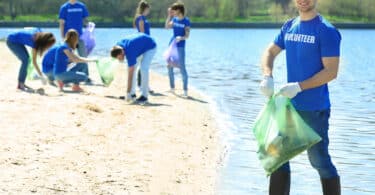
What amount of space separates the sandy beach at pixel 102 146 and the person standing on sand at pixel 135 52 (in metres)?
0.38

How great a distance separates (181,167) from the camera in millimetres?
8125

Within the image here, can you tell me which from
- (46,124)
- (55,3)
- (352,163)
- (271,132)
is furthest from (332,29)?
(55,3)

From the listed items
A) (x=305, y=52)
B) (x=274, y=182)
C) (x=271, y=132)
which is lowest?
(x=274, y=182)

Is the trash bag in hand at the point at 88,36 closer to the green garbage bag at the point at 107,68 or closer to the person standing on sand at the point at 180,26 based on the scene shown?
the green garbage bag at the point at 107,68

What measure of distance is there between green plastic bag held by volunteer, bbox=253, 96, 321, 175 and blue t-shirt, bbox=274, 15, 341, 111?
4.9 inches

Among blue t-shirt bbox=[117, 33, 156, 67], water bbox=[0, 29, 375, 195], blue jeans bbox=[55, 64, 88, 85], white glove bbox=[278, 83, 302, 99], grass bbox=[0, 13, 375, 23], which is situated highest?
white glove bbox=[278, 83, 302, 99]

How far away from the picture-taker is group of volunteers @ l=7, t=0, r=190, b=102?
40.4 ft

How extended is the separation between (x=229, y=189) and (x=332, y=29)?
2456 millimetres

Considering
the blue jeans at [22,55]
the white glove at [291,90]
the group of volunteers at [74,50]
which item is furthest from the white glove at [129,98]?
the white glove at [291,90]

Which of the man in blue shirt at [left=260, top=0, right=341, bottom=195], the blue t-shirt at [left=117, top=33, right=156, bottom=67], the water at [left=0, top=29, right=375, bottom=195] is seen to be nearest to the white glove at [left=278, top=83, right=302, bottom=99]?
the man in blue shirt at [left=260, top=0, right=341, bottom=195]

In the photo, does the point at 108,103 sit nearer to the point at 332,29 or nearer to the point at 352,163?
the point at 352,163

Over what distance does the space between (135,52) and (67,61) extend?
6.20 feet

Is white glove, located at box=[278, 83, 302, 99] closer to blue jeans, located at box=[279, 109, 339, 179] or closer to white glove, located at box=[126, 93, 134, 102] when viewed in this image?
blue jeans, located at box=[279, 109, 339, 179]

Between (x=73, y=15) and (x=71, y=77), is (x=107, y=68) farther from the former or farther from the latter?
(x=73, y=15)
